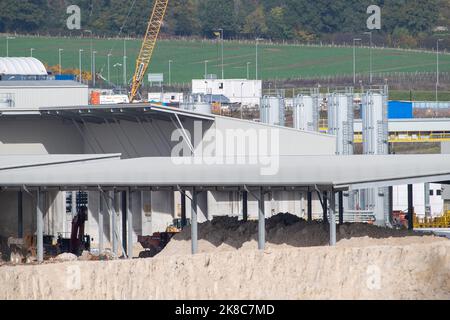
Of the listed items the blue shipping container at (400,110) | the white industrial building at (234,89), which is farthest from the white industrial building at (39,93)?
the white industrial building at (234,89)

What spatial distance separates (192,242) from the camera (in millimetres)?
54594

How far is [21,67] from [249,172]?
37834mm

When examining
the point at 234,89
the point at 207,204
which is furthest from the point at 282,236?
the point at 234,89

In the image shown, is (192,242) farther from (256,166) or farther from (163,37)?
(163,37)

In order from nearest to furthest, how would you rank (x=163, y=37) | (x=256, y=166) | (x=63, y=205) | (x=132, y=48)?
(x=256, y=166)
(x=63, y=205)
(x=132, y=48)
(x=163, y=37)

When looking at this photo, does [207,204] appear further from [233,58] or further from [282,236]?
[233,58]

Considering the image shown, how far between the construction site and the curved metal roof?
26.6 inches

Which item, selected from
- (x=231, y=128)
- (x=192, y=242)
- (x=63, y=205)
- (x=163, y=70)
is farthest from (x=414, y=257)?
(x=163, y=70)

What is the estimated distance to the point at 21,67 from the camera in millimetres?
88750

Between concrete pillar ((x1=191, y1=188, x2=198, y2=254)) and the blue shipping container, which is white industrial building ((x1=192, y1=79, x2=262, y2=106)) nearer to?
the blue shipping container

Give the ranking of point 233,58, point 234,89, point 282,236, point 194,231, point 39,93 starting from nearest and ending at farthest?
point 194,231 < point 282,236 < point 39,93 < point 234,89 < point 233,58

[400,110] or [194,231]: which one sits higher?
[400,110]
